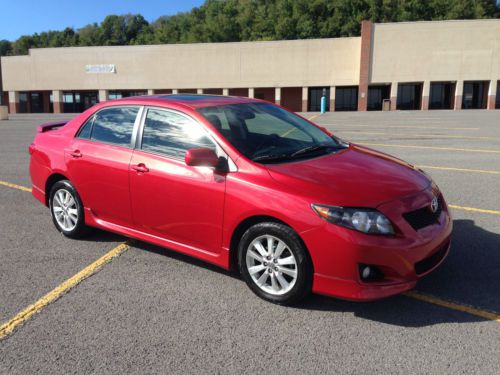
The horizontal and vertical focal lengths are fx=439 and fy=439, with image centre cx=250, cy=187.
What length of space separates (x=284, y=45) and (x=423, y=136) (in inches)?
1406

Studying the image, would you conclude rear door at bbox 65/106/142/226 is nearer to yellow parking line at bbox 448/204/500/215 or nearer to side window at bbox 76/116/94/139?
side window at bbox 76/116/94/139

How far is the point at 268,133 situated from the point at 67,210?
2.50m

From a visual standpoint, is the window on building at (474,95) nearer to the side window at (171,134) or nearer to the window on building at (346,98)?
the window on building at (346,98)

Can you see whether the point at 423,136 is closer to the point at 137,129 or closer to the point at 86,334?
the point at 137,129

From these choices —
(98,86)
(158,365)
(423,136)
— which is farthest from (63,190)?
(98,86)

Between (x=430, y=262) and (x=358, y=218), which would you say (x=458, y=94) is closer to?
(x=430, y=262)

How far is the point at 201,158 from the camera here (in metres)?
3.56

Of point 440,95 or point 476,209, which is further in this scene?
point 440,95

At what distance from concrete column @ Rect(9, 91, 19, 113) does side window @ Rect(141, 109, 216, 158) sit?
199ft

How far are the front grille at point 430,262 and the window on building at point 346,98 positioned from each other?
160ft

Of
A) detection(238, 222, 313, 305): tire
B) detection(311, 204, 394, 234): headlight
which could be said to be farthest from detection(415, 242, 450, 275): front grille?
detection(238, 222, 313, 305): tire

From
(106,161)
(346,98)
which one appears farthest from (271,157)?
(346,98)

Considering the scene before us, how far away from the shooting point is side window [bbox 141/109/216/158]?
13.0 ft

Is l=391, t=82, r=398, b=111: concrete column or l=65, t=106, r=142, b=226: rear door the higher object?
l=391, t=82, r=398, b=111: concrete column
